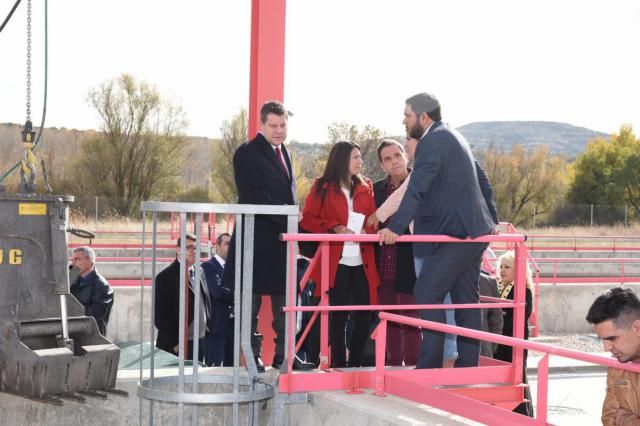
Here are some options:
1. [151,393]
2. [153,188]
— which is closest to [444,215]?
[151,393]

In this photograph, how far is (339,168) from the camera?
6.42 metres

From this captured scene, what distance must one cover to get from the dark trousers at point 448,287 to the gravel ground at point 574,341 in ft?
33.7

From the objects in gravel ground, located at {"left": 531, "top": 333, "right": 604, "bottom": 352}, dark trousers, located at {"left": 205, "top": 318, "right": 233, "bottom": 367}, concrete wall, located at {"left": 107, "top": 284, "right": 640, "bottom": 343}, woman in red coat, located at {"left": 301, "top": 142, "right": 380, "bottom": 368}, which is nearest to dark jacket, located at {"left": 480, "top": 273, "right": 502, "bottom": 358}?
woman in red coat, located at {"left": 301, "top": 142, "right": 380, "bottom": 368}

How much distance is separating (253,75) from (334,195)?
1.54 m

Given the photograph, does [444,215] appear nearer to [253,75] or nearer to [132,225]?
[253,75]

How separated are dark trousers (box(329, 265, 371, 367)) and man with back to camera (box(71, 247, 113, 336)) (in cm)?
273

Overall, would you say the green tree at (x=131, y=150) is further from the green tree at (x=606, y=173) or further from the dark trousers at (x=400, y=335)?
the dark trousers at (x=400, y=335)

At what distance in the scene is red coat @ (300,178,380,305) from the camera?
641 cm

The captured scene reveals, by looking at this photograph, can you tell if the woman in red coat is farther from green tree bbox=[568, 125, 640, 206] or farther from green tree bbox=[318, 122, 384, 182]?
green tree bbox=[568, 125, 640, 206]

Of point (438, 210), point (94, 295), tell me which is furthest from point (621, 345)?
point (94, 295)

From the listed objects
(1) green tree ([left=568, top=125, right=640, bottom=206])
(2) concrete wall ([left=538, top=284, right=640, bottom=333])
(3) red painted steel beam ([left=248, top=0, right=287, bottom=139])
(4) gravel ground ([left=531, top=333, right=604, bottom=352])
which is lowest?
(4) gravel ground ([left=531, top=333, right=604, bottom=352])

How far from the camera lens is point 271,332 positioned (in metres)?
7.29

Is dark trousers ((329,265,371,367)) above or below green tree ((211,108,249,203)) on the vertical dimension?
below

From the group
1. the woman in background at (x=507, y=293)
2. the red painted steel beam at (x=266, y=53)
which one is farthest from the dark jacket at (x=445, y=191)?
the red painted steel beam at (x=266, y=53)
